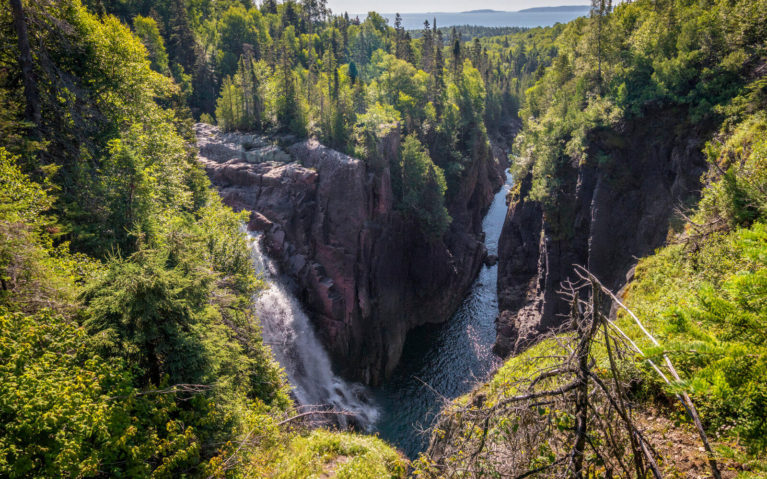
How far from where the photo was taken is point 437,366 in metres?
37.0

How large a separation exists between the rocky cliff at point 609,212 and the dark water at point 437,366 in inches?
124

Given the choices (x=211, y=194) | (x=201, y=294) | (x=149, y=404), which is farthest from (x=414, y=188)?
(x=149, y=404)

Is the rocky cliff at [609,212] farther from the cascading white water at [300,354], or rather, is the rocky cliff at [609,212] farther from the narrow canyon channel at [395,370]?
the cascading white water at [300,354]

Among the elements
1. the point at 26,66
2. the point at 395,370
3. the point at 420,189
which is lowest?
the point at 395,370

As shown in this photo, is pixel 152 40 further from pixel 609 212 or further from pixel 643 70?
pixel 609 212

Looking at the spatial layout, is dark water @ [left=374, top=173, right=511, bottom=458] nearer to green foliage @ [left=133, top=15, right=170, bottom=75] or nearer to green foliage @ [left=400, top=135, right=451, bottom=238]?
green foliage @ [left=400, top=135, right=451, bottom=238]

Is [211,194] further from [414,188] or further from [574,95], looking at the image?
[574,95]

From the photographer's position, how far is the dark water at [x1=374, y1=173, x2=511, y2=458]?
30.5 meters

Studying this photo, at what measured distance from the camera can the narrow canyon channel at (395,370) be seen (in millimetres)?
30875

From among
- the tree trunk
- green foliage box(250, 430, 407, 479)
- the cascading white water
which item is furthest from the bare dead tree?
the cascading white water

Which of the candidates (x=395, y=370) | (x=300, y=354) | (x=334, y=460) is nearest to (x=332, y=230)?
(x=300, y=354)

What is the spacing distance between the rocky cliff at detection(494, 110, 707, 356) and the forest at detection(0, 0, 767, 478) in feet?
1.50

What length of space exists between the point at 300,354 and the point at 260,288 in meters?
12.3

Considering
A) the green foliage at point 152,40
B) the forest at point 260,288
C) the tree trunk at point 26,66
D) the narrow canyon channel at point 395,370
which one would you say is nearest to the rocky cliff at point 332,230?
the narrow canyon channel at point 395,370
